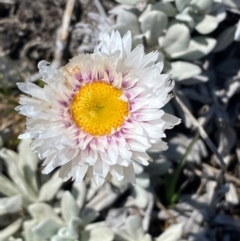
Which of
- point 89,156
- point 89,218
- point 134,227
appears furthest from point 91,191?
point 89,156

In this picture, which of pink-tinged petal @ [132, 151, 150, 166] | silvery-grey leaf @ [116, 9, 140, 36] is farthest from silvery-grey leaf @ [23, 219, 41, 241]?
silvery-grey leaf @ [116, 9, 140, 36]

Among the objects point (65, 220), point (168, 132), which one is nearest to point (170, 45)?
point (168, 132)

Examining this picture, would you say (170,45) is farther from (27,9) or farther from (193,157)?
(27,9)

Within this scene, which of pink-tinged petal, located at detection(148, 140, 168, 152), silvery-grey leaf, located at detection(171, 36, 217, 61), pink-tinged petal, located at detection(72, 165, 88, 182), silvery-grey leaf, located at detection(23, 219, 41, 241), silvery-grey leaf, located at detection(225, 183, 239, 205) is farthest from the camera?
silvery-grey leaf, located at detection(225, 183, 239, 205)

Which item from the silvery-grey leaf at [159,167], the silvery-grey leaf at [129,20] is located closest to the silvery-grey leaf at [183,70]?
the silvery-grey leaf at [129,20]

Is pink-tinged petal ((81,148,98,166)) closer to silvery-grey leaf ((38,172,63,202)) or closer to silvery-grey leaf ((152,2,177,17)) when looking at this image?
silvery-grey leaf ((38,172,63,202))
